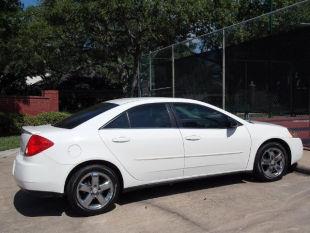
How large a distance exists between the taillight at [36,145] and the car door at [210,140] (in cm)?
195

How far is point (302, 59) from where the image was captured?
12656 millimetres

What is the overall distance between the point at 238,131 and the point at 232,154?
1.22 ft

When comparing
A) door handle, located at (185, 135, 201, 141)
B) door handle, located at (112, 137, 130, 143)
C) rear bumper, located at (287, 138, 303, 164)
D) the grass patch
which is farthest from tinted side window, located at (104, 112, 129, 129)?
the grass patch

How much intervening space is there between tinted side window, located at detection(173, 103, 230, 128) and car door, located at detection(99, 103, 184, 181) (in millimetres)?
207

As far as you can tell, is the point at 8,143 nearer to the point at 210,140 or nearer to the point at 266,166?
the point at 210,140

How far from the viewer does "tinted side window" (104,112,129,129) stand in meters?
7.19

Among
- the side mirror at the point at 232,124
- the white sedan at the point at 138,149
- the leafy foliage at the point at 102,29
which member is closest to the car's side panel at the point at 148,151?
the white sedan at the point at 138,149

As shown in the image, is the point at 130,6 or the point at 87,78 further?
the point at 87,78

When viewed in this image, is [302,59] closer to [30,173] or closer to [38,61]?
[30,173]

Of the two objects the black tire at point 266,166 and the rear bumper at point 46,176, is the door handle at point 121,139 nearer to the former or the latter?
the rear bumper at point 46,176

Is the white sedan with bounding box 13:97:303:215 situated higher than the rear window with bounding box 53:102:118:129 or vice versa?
the rear window with bounding box 53:102:118:129

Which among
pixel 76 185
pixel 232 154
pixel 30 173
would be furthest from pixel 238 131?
pixel 30 173

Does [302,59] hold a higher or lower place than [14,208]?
higher

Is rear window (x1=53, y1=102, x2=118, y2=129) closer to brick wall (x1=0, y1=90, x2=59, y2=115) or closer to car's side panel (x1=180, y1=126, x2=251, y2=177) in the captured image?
car's side panel (x1=180, y1=126, x2=251, y2=177)
